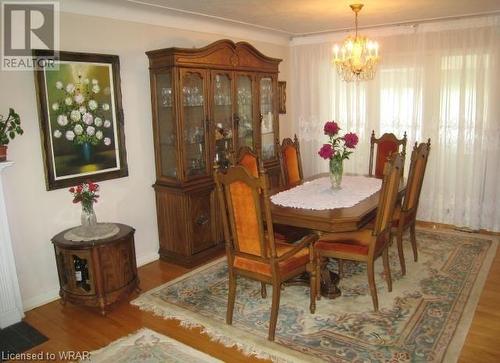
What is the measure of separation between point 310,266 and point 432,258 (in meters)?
1.69

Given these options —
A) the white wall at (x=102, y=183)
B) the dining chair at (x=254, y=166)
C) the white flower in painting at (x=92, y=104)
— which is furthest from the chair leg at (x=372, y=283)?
the white flower in painting at (x=92, y=104)

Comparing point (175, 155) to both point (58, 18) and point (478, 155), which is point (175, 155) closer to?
point (58, 18)

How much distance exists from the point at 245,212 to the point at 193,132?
1.67 m

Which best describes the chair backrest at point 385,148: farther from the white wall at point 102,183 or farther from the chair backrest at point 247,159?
the white wall at point 102,183

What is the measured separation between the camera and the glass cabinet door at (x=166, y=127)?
378 cm

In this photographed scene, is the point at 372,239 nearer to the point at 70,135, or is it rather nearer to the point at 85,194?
the point at 85,194

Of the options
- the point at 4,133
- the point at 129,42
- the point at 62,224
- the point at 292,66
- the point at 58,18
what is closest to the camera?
the point at 4,133

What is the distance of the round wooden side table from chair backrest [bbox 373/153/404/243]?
1.92 m

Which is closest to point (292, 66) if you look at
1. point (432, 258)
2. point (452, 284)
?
point (432, 258)

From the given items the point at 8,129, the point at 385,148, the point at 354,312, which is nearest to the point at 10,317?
the point at 8,129

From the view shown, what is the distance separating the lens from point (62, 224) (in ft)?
11.0

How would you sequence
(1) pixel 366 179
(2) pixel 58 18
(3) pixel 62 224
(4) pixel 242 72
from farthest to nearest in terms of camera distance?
(4) pixel 242 72 → (1) pixel 366 179 → (3) pixel 62 224 → (2) pixel 58 18

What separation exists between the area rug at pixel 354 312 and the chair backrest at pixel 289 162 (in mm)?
1016

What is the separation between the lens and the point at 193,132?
156 inches
